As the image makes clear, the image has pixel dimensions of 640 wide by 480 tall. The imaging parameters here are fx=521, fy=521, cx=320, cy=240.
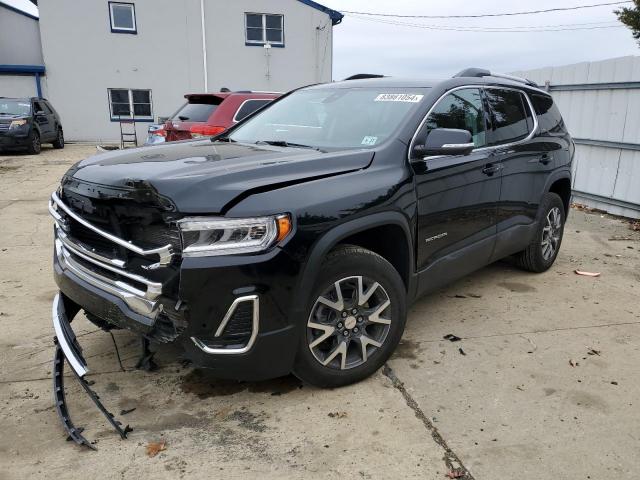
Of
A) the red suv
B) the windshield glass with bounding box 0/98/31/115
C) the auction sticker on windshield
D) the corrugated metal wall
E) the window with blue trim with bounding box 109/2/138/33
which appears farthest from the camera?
the window with blue trim with bounding box 109/2/138/33

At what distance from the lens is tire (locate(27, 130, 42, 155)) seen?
15336mm

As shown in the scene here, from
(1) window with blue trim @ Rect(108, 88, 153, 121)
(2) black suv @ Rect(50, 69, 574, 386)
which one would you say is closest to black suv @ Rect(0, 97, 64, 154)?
(1) window with blue trim @ Rect(108, 88, 153, 121)

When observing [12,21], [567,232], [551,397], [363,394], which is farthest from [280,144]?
[12,21]

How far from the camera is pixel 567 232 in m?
7.26

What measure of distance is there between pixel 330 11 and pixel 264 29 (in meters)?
3.02

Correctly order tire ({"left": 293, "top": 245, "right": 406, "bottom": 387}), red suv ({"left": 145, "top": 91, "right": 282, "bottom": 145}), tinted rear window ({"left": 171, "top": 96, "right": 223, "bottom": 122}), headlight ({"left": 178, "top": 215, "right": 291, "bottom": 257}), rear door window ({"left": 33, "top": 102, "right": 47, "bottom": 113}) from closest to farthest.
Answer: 1. headlight ({"left": 178, "top": 215, "right": 291, "bottom": 257})
2. tire ({"left": 293, "top": 245, "right": 406, "bottom": 387})
3. red suv ({"left": 145, "top": 91, "right": 282, "bottom": 145})
4. tinted rear window ({"left": 171, "top": 96, "right": 223, "bottom": 122})
5. rear door window ({"left": 33, "top": 102, "right": 47, "bottom": 113})

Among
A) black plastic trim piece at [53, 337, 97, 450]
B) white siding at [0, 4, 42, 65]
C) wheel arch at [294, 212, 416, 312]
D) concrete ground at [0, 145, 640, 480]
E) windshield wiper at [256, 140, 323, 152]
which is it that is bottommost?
concrete ground at [0, 145, 640, 480]

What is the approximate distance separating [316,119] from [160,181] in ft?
5.49

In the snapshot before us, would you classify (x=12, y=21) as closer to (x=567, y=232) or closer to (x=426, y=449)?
(x=567, y=232)

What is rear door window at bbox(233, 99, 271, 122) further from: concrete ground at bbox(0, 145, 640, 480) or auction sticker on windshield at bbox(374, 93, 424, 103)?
auction sticker on windshield at bbox(374, 93, 424, 103)

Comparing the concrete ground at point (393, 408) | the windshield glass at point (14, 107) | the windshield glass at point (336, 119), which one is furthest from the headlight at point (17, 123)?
the windshield glass at point (336, 119)

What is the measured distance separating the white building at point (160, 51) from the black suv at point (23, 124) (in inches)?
199

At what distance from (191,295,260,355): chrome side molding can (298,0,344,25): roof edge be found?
2227 centimetres

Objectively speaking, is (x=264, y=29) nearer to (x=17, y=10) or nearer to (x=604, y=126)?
(x=17, y=10)
